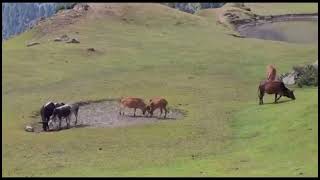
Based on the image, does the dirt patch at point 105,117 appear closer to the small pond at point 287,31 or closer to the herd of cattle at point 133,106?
the herd of cattle at point 133,106

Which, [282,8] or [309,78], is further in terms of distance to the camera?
[282,8]

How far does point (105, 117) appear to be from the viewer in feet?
97.7

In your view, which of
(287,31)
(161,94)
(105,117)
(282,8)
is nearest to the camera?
(105,117)

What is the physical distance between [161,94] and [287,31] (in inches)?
1669

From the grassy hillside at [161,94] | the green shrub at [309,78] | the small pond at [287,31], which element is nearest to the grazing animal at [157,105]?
the grassy hillside at [161,94]

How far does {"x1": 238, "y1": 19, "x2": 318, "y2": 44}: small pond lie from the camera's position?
6774 centimetres

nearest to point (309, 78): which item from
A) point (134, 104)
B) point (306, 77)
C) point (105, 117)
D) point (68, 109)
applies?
point (306, 77)

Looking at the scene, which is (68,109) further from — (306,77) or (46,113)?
(306,77)

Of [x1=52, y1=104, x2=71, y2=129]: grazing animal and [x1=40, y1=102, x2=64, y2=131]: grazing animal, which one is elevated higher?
[x1=52, y1=104, x2=71, y2=129]: grazing animal

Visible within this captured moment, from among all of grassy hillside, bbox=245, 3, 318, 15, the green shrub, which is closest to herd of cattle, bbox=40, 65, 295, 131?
the green shrub

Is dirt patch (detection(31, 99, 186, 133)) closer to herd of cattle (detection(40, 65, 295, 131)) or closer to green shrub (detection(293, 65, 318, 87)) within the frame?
herd of cattle (detection(40, 65, 295, 131))

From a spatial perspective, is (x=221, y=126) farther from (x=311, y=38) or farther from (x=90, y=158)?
(x=311, y=38)

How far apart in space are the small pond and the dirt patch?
113ft

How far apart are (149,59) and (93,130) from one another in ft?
75.4
